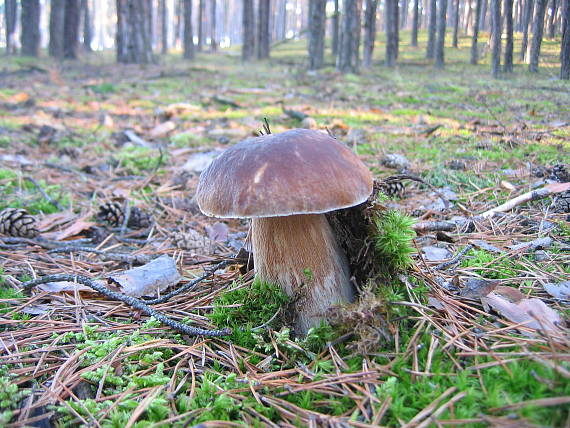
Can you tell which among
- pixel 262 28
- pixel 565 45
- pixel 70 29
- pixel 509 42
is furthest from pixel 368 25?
pixel 565 45

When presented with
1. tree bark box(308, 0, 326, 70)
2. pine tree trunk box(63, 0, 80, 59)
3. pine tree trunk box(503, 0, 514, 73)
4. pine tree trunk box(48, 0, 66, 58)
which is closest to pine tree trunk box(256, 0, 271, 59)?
tree bark box(308, 0, 326, 70)

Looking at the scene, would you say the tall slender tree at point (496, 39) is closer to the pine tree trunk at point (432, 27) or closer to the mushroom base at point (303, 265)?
the pine tree trunk at point (432, 27)

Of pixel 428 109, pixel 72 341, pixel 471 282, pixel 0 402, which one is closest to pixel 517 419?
pixel 471 282

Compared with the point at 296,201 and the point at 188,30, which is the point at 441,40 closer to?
the point at 188,30

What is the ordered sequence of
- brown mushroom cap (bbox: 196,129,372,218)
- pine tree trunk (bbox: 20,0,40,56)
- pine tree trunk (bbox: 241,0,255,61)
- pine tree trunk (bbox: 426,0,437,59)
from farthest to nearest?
pine tree trunk (bbox: 426,0,437,59) < pine tree trunk (bbox: 241,0,255,61) < pine tree trunk (bbox: 20,0,40,56) < brown mushroom cap (bbox: 196,129,372,218)

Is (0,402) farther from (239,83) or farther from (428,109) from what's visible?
(239,83)

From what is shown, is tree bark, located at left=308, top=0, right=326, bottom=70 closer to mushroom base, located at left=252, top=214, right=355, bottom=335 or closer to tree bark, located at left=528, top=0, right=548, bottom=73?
tree bark, located at left=528, top=0, right=548, bottom=73

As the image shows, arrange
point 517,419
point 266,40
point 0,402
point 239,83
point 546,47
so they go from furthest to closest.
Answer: point 266,40 < point 239,83 < point 546,47 < point 0,402 < point 517,419
